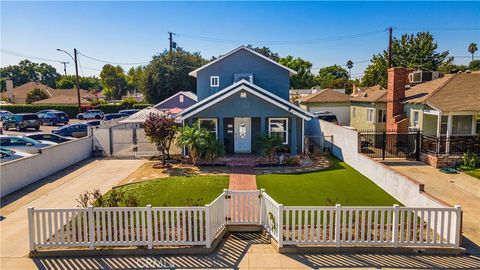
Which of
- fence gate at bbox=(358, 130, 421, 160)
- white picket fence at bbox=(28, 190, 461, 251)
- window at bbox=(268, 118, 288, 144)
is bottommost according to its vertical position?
white picket fence at bbox=(28, 190, 461, 251)

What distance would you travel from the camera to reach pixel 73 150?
61.9 feet

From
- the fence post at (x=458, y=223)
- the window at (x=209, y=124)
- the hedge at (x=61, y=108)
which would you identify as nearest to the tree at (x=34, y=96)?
the hedge at (x=61, y=108)

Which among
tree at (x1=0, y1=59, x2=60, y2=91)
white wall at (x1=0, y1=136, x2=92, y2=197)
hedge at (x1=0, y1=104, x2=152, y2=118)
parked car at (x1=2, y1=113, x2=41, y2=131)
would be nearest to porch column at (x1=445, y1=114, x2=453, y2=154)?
white wall at (x1=0, y1=136, x2=92, y2=197)

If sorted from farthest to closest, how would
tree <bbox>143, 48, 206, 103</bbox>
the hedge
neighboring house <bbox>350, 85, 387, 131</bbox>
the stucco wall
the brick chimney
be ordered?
the hedge → tree <bbox>143, 48, 206, 103</bbox> → the stucco wall → neighboring house <bbox>350, 85, 387, 131</bbox> → the brick chimney

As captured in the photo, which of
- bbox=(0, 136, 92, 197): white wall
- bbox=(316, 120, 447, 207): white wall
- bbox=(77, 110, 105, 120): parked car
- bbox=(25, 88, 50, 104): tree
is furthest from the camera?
bbox=(25, 88, 50, 104): tree

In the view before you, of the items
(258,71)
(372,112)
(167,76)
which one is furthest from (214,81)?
(167,76)

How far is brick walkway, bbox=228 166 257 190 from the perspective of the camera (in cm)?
1346

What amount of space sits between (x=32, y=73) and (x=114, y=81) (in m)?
48.3

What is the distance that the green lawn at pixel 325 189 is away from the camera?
11466 mm

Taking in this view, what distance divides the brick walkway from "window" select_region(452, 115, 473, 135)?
11.7 metres

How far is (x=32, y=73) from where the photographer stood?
378 feet

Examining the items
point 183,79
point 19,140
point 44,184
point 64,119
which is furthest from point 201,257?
point 183,79

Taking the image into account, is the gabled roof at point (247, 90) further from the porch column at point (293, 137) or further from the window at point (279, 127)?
the window at point (279, 127)

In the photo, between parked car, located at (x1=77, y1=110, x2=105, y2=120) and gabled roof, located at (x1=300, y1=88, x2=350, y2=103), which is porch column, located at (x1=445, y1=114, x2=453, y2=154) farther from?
parked car, located at (x1=77, y1=110, x2=105, y2=120)
